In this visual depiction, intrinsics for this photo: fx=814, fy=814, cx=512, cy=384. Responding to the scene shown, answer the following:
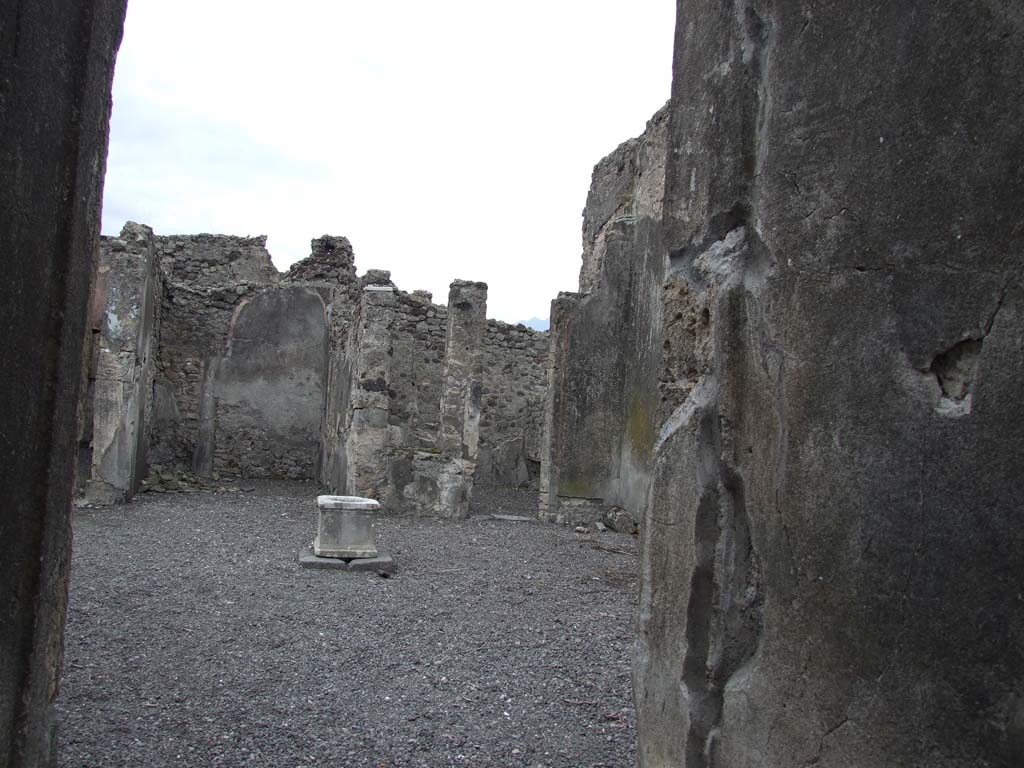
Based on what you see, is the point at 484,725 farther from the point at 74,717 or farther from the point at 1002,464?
the point at 1002,464

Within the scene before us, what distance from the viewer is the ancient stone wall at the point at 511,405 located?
14.6 metres

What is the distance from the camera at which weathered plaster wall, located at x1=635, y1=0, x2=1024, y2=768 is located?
135 cm

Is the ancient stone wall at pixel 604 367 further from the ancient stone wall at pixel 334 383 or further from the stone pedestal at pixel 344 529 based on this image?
the stone pedestal at pixel 344 529

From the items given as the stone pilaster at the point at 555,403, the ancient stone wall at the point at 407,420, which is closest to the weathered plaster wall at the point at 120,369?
the ancient stone wall at the point at 407,420

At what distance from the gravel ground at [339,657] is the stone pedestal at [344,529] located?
0.34 meters

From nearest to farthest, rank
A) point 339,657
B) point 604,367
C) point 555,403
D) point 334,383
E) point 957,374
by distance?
1. point 957,374
2. point 339,657
3. point 604,367
4. point 555,403
5. point 334,383

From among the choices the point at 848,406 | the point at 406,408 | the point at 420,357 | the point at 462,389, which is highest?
Answer: the point at 420,357

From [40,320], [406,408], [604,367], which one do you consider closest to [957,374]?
[40,320]

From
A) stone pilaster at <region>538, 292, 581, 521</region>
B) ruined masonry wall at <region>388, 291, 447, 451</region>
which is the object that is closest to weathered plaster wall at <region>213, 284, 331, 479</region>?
ruined masonry wall at <region>388, 291, 447, 451</region>

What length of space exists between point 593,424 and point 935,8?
827cm

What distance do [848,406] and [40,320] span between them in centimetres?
172

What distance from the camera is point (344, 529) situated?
6.72 meters

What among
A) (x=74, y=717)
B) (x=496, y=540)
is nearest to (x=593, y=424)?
(x=496, y=540)

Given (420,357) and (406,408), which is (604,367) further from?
(420,357)
